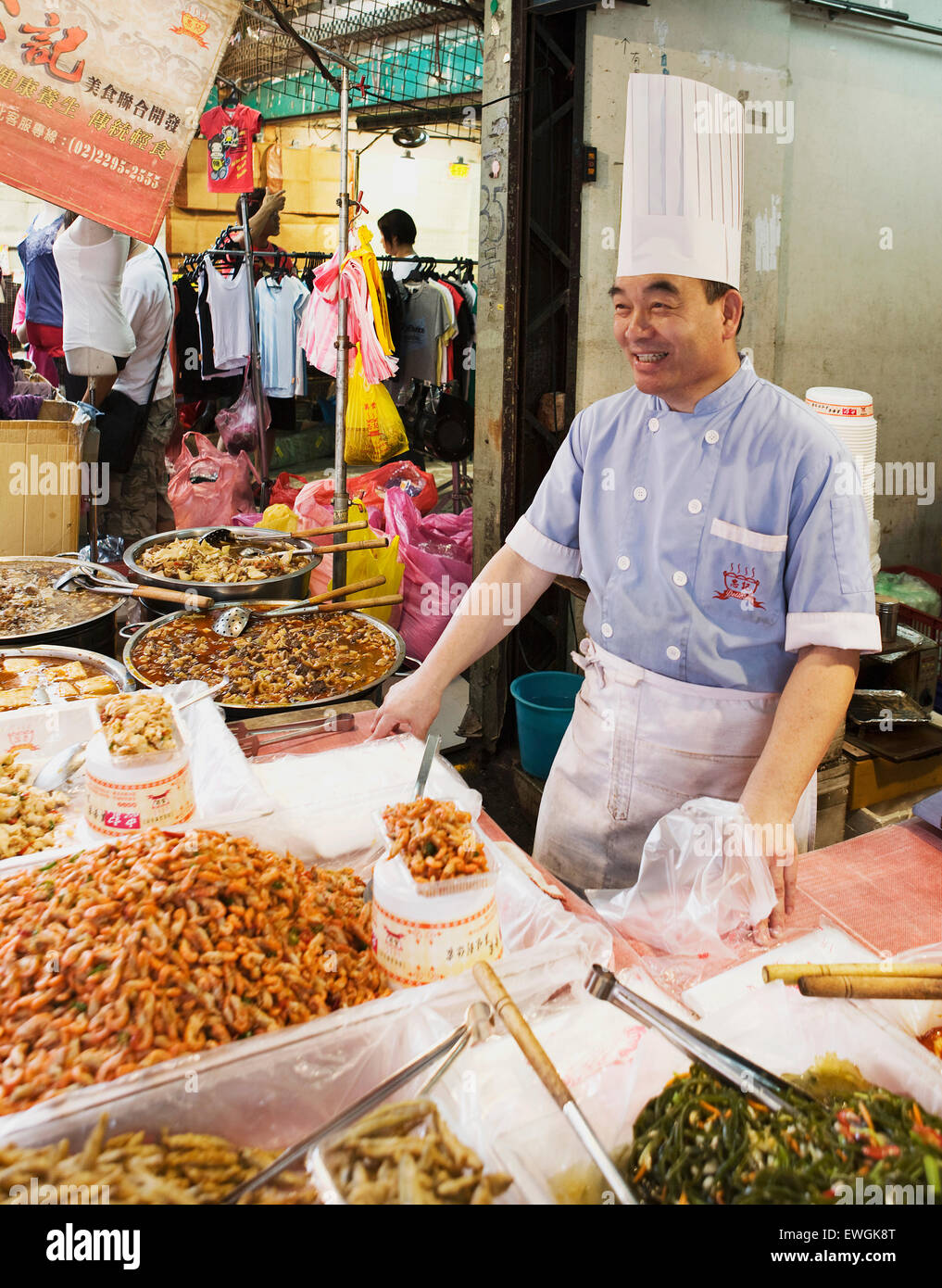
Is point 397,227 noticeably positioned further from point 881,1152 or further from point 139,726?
point 881,1152

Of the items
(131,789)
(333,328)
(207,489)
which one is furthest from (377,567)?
(131,789)

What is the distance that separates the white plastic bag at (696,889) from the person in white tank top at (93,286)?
4.62 metres

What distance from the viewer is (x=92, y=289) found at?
17.3ft

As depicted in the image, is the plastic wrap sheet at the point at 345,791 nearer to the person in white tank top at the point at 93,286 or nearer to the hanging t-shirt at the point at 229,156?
the person in white tank top at the point at 93,286

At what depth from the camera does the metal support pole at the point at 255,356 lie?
7.04 meters

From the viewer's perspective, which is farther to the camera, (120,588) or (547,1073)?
(120,588)

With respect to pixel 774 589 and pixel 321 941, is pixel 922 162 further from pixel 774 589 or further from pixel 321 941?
pixel 321 941

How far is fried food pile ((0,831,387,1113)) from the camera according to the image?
43.8 inches

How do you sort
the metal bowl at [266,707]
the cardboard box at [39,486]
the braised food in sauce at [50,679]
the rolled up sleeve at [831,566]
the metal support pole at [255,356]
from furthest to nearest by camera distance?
the metal support pole at [255,356] → the cardboard box at [39,486] → the metal bowl at [266,707] → the braised food in sauce at [50,679] → the rolled up sleeve at [831,566]

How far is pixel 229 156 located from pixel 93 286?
5.46 meters

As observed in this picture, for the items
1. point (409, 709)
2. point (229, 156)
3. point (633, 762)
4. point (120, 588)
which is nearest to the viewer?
point (409, 709)

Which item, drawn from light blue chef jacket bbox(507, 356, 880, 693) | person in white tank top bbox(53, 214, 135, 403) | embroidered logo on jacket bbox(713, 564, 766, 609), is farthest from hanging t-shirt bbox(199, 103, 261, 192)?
embroidered logo on jacket bbox(713, 564, 766, 609)

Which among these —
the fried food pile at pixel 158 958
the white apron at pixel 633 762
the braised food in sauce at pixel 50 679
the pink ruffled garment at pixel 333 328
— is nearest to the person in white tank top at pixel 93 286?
the pink ruffled garment at pixel 333 328

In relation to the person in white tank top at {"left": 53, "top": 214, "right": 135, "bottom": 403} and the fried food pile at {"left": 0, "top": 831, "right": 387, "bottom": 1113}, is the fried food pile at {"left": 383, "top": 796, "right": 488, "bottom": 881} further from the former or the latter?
the person in white tank top at {"left": 53, "top": 214, "right": 135, "bottom": 403}
